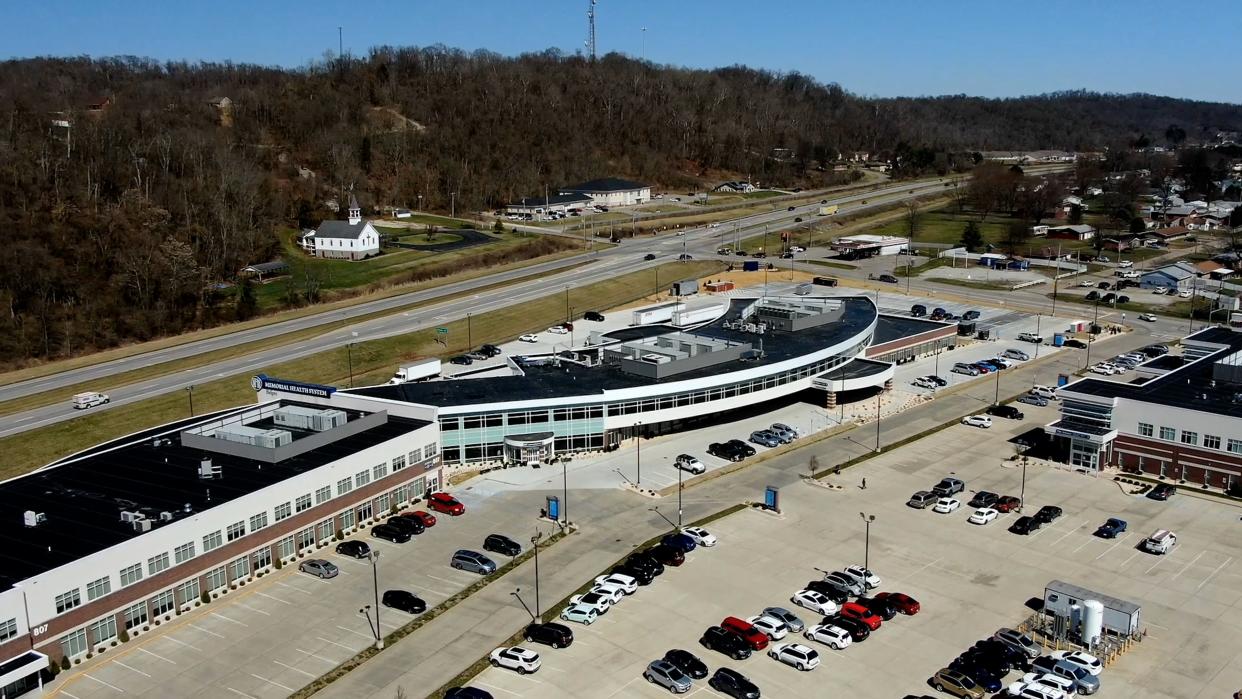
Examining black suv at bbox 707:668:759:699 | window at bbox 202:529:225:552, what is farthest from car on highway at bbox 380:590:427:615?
black suv at bbox 707:668:759:699

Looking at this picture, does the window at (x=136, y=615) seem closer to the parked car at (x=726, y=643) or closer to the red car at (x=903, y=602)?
the parked car at (x=726, y=643)

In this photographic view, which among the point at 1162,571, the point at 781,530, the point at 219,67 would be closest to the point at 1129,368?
the point at 1162,571

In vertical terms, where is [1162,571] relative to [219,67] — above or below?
below

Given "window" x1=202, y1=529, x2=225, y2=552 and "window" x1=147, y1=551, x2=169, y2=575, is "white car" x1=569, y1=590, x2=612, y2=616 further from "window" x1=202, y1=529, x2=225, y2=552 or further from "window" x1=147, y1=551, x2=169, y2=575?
"window" x1=147, y1=551, x2=169, y2=575

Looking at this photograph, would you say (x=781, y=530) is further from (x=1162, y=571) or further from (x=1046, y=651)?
(x=1162, y=571)

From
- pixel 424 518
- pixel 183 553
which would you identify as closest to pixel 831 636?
pixel 424 518

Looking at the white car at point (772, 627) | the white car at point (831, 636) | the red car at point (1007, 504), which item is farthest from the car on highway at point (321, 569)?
the red car at point (1007, 504)
